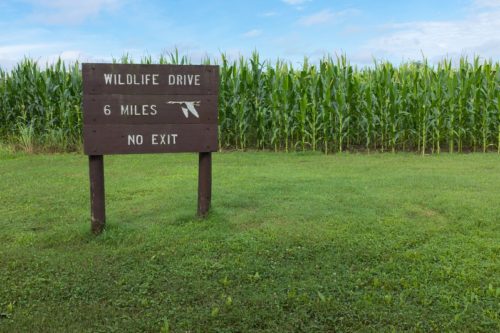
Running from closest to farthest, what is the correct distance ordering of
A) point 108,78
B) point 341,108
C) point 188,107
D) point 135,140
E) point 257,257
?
point 257,257 → point 108,78 → point 135,140 → point 188,107 → point 341,108

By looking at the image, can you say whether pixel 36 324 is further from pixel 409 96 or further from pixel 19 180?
pixel 409 96

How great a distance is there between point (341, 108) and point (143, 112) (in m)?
8.02

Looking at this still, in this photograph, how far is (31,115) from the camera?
14.7m

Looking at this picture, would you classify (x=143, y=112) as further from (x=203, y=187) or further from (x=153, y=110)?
(x=203, y=187)

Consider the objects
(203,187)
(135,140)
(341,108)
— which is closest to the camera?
(135,140)

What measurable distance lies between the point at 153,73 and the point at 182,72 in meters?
0.33

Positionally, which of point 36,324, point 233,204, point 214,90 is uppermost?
point 214,90

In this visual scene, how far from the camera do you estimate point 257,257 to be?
483 cm

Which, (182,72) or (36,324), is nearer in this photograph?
(36,324)

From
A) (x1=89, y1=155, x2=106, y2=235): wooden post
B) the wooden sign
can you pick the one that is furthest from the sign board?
(x1=89, y1=155, x2=106, y2=235): wooden post

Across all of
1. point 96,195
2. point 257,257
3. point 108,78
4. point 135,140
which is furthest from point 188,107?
point 257,257

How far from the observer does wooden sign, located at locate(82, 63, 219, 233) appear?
5.44 meters

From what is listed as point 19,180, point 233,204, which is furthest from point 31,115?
point 233,204

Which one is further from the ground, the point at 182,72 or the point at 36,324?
the point at 182,72
